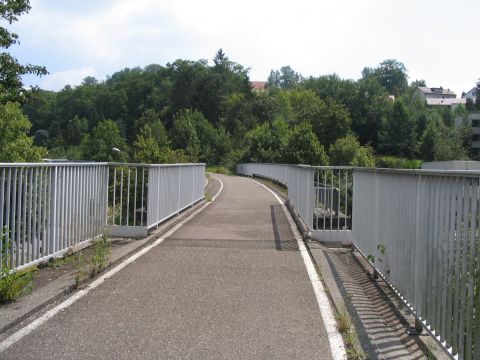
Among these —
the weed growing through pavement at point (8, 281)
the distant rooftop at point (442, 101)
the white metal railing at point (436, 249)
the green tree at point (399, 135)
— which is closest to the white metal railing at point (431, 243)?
the white metal railing at point (436, 249)

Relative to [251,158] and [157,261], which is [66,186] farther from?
[251,158]

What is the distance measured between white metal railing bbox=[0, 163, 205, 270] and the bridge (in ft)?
0.08

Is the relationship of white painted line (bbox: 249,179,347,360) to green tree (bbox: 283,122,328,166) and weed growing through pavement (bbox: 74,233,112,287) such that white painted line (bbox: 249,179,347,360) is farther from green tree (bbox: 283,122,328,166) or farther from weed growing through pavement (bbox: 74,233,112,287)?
green tree (bbox: 283,122,328,166)

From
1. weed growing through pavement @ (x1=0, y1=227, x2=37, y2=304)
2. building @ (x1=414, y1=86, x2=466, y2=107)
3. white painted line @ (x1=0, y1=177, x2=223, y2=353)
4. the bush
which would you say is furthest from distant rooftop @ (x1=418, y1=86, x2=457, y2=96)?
the bush

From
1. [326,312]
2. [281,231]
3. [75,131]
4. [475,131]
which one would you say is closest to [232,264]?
[326,312]

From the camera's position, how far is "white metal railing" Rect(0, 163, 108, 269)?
6.57 m

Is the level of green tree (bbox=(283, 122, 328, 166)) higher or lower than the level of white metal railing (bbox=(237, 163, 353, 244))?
higher

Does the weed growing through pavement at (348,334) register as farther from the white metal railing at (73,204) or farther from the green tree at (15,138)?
the green tree at (15,138)

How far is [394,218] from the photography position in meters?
6.49

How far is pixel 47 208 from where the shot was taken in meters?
7.76

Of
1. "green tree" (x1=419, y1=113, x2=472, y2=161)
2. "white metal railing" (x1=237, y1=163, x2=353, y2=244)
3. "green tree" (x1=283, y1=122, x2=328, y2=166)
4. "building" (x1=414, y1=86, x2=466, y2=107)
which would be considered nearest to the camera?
"white metal railing" (x1=237, y1=163, x2=353, y2=244)

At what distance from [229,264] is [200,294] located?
195 centimetres

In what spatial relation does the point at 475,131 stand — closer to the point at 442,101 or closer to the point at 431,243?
the point at 442,101

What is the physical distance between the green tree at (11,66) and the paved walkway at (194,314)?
A: 7211 mm
